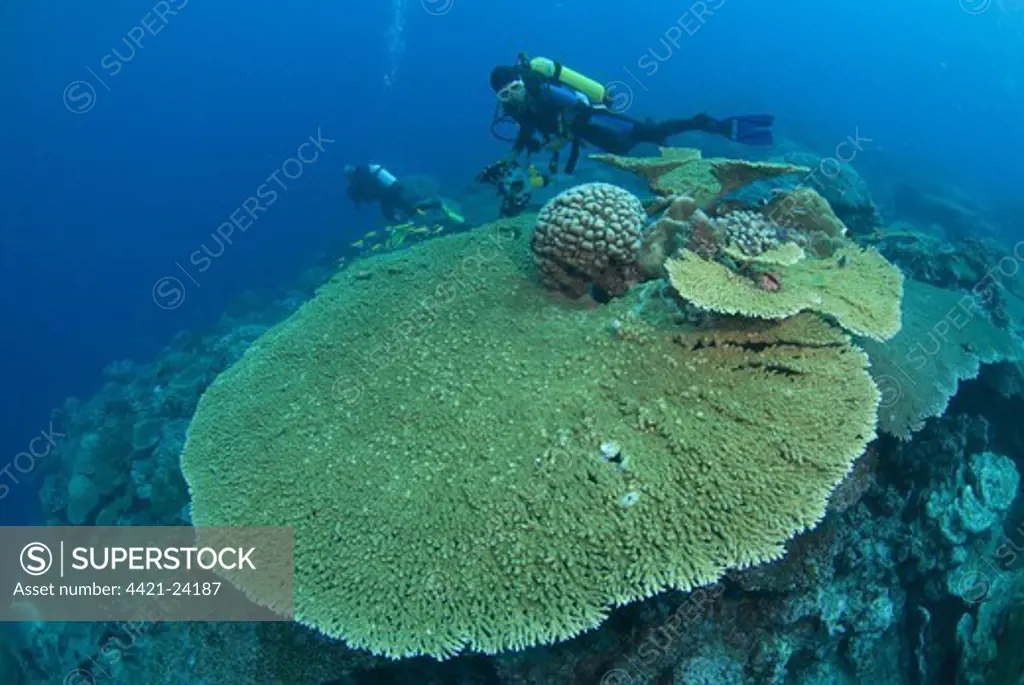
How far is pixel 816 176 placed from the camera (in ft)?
33.9

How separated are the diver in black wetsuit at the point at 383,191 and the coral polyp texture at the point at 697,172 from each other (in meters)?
9.83

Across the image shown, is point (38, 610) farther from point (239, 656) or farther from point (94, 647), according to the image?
point (239, 656)

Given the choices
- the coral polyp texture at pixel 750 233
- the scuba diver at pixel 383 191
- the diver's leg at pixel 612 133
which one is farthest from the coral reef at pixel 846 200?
the scuba diver at pixel 383 191

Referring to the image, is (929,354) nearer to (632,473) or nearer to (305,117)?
(632,473)

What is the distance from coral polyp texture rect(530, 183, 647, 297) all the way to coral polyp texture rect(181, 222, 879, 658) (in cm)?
34

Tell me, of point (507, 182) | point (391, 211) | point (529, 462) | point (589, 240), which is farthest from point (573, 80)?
point (391, 211)

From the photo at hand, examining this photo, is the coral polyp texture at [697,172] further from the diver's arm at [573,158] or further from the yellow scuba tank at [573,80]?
the yellow scuba tank at [573,80]

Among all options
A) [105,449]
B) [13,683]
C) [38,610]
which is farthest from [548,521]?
[38,610]

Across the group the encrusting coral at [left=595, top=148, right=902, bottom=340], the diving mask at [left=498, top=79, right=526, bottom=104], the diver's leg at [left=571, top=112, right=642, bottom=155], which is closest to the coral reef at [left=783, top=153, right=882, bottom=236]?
the diver's leg at [left=571, top=112, right=642, bottom=155]

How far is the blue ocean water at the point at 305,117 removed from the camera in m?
34.9

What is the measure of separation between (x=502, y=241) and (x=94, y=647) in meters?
8.17

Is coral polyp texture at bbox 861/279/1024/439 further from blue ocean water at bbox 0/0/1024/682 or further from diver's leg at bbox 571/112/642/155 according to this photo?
diver's leg at bbox 571/112/642/155

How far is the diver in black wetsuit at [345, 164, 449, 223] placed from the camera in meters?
15.5

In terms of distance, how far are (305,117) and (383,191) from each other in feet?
224
